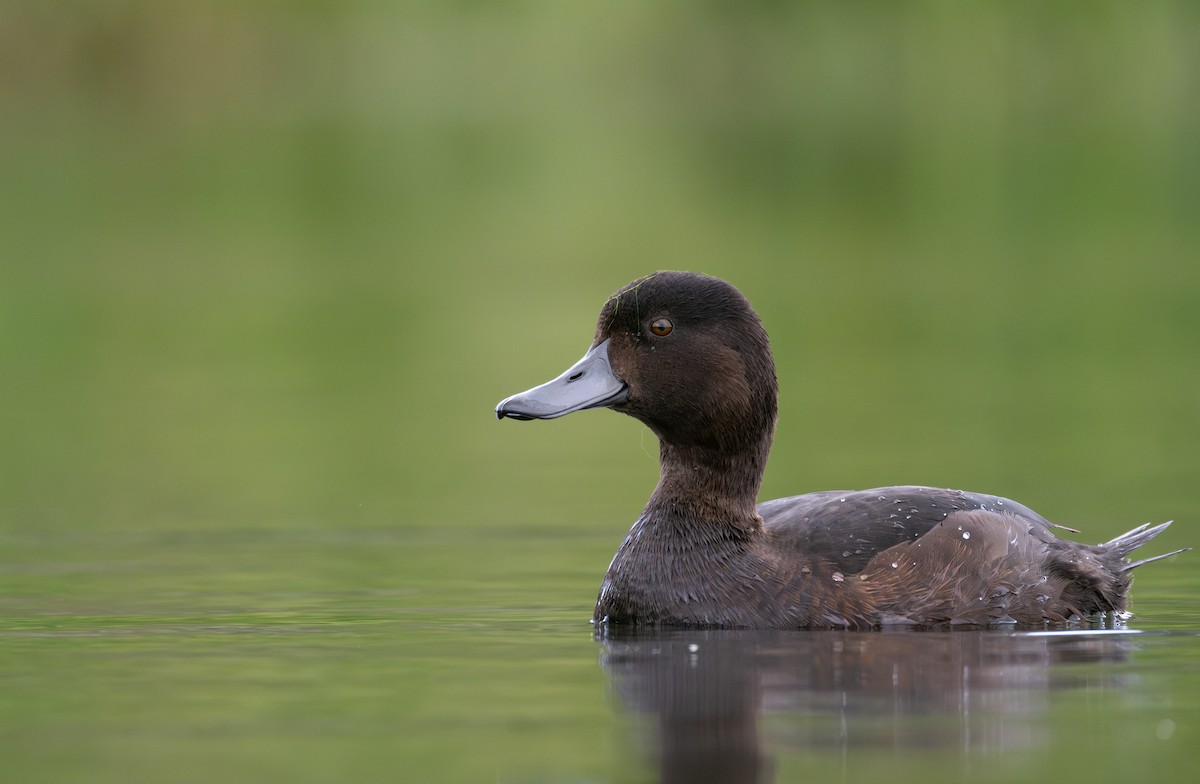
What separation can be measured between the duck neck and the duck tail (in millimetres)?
1663

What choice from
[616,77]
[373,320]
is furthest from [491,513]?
[616,77]

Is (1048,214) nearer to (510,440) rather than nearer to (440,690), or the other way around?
(510,440)

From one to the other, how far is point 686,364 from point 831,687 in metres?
2.25

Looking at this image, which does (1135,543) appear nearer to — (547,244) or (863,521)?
(863,521)

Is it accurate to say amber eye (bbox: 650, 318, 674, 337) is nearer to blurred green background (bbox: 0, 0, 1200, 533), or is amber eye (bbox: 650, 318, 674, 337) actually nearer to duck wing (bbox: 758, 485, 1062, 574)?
duck wing (bbox: 758, 485, 1062, 574)

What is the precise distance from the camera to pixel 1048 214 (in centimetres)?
2983

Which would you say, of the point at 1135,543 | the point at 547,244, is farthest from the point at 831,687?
the point at 547,244

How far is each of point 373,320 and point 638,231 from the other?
812cm

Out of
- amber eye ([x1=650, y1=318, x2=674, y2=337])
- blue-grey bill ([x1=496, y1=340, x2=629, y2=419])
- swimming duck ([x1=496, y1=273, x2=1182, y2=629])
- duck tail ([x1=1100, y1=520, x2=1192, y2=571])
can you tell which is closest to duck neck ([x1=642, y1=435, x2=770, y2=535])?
swimming duck ([x1=496, y1=273, x2=1182, y2=629])

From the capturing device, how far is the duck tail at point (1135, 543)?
30.0 ft

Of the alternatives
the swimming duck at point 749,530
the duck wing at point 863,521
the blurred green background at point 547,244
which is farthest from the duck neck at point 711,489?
the blurred green background at point 547,244

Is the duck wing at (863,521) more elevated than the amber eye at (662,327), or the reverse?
the amber eye at (662,327)

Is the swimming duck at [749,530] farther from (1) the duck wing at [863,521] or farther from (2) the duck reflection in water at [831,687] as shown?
(2) the duck reflection in water at [831,687]

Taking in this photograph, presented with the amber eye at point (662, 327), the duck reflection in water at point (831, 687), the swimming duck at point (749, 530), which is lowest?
the duck reflection in water at point (831, 687)
